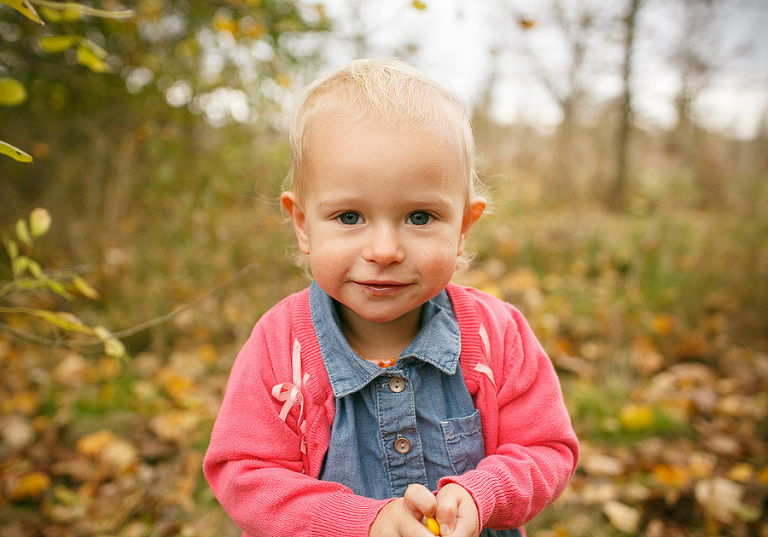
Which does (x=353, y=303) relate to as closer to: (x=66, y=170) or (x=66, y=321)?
(x=66, y=321)

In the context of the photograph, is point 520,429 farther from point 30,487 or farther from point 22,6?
point 30,487

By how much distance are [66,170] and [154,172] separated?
91cm

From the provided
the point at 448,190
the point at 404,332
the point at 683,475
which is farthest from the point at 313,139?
the point at 683,475

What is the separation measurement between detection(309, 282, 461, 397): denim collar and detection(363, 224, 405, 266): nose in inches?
8.7

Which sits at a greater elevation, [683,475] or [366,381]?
[366,381]

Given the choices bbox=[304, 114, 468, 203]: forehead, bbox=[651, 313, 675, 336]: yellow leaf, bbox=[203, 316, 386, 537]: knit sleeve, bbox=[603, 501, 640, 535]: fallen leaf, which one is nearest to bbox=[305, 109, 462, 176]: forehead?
bbox=[304, 114, 468, 203]: forehead

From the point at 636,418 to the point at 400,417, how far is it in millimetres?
1966

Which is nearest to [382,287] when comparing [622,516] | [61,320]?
[61,320]

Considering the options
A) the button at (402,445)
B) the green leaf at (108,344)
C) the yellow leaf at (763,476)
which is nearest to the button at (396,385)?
the button at (402,445)

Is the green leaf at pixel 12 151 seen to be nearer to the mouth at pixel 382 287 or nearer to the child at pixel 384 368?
the child at pixel 384 368

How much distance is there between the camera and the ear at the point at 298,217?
1.22m

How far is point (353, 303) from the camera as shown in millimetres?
1105

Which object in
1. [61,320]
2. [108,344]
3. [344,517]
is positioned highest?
[61,320]

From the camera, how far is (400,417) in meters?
1.13
